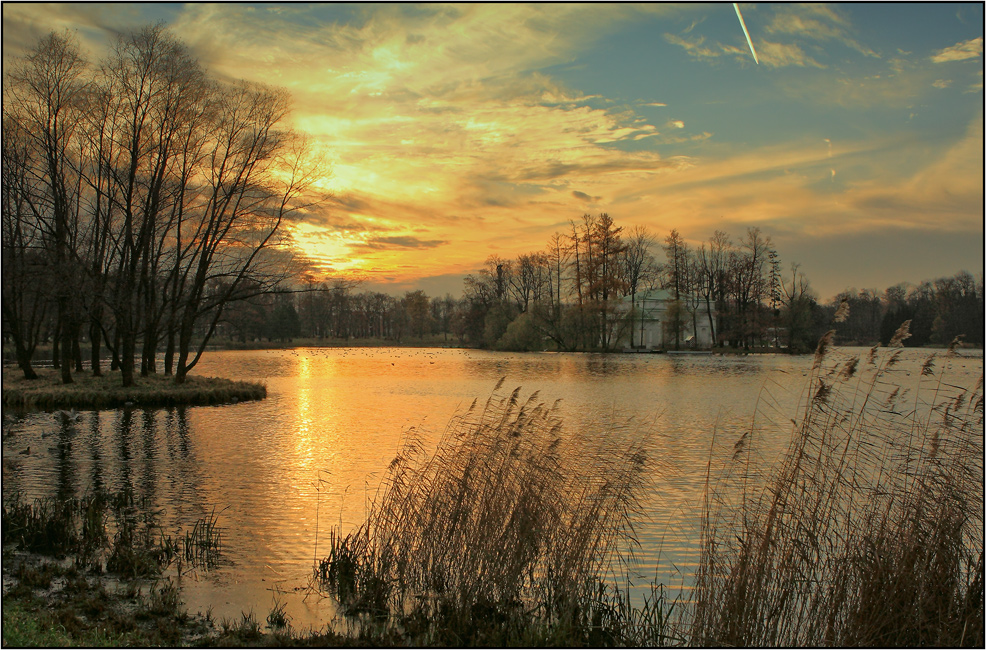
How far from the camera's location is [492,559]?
623 centimetres

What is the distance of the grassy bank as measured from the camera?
2231 cm

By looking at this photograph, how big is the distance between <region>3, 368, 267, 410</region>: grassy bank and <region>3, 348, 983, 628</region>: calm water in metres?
1.39

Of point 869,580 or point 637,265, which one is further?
point 637,265

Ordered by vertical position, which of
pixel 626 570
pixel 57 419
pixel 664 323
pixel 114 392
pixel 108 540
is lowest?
pixel 626 570

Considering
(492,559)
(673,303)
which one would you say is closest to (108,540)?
(492,559)

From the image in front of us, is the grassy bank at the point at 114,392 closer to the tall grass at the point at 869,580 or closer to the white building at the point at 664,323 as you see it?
the tall grass at the point at 869,580

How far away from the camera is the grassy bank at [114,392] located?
22.3m

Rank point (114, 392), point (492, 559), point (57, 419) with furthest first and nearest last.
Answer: point (114, 392)
point (57, 419)
point (492, 559)

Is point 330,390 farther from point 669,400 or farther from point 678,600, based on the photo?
point 678,600

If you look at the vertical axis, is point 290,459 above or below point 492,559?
below

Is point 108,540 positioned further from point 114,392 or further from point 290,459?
point 114,392

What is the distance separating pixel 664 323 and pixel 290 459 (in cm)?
6367

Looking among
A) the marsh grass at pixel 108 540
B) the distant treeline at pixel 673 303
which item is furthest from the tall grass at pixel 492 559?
the distant treeline at pixel 673 303

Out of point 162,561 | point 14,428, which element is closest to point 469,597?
point 162,561
